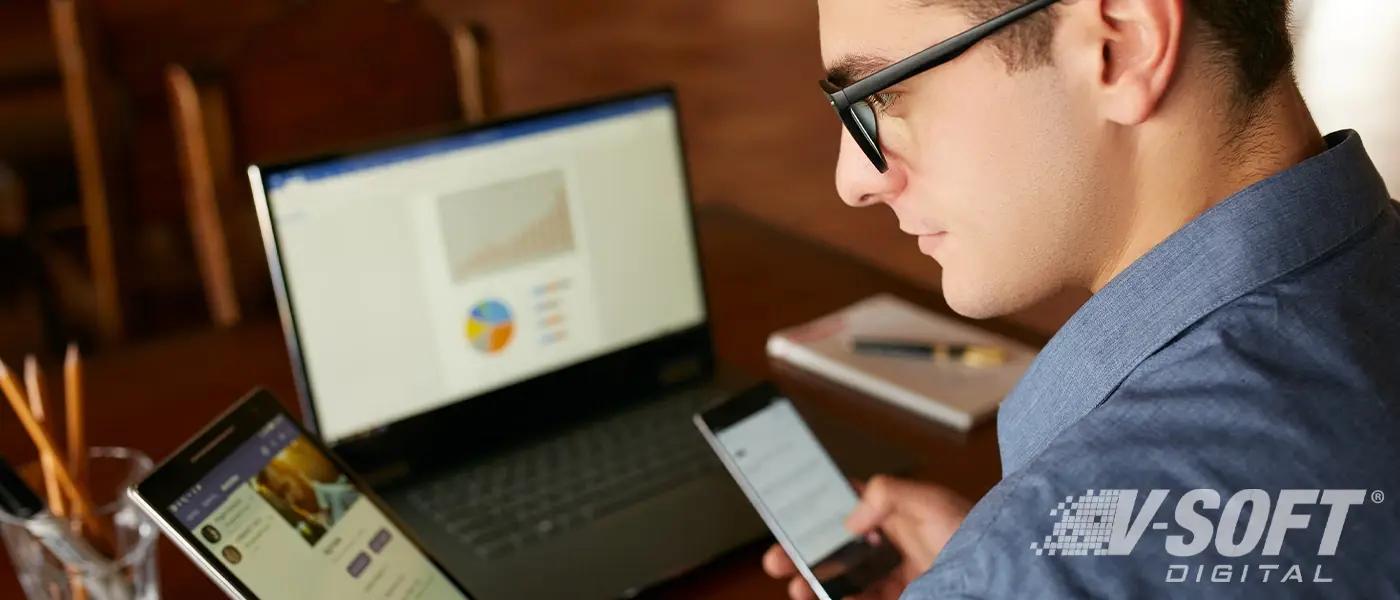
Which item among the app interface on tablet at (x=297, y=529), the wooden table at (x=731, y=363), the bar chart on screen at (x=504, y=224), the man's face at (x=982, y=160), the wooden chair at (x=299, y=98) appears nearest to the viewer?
the man's face at (x=982, y=160)

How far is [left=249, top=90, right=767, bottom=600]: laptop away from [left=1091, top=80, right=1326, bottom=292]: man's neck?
443mm

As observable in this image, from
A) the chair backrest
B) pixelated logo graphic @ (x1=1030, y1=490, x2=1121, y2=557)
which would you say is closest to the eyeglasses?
pixelated logo graphic @ (x1=1030, y1=490, x2=1121, y2=557)

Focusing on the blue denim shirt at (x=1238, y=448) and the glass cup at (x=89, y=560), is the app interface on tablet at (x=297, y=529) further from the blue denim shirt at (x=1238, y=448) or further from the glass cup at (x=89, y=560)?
the blue denim shirt at (x=1238, y=448)

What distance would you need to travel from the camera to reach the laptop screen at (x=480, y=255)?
1095 mm

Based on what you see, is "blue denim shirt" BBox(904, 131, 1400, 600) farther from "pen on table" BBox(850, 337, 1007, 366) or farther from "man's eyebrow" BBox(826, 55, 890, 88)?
"pen on table" BBox(850, 337, 1007, 366)

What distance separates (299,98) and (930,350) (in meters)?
1.00

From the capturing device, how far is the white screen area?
99cm

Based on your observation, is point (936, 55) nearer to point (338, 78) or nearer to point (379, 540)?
point (379, 540)

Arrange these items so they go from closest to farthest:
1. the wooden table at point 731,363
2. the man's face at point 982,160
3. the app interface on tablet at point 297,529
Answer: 1. the man's face at point 982,160
2. the app interface on tablet at point 297,529
3. the wooden table at point 731,363

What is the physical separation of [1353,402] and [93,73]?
164cm

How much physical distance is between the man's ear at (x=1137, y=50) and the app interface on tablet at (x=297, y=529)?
58 centimetres

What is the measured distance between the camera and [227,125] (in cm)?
168

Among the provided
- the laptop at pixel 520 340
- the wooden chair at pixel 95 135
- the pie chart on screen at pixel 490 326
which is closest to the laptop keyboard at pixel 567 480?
the laptop at pixel 520 340

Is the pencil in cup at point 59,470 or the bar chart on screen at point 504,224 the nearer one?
the pencil in cup at point 59,470
